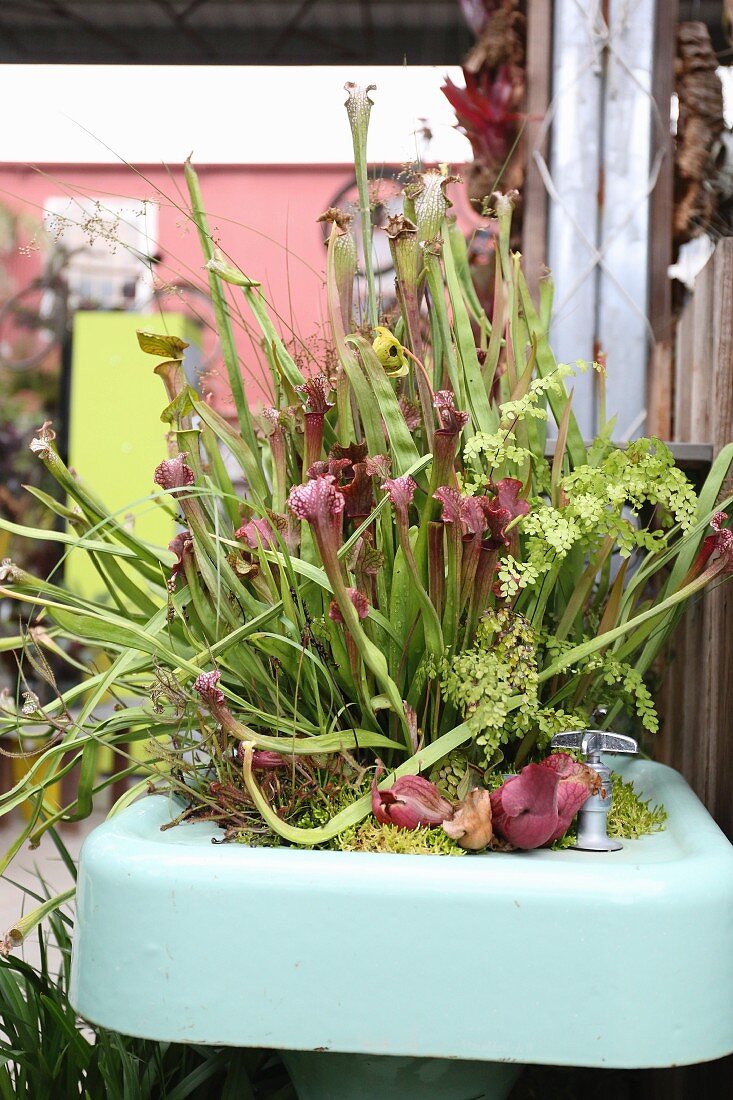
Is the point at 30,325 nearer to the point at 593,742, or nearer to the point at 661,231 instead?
the point at 661,231

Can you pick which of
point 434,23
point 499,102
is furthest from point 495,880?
point 434,23

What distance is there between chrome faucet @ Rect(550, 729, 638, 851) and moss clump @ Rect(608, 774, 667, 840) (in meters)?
0.01

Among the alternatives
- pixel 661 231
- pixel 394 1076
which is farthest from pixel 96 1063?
pixel 661 231

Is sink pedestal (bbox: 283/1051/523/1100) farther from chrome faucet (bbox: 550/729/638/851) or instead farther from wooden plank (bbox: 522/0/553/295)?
wooden plank (bbox: 522/0/553/295)

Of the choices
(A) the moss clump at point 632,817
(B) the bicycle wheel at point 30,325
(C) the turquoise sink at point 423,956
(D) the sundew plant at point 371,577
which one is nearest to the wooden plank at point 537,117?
(D) the sundew plant at point 371,577

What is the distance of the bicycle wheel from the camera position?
472 centimetres

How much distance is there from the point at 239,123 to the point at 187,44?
712 mm

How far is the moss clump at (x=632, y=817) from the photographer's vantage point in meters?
0.58

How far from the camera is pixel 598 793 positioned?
0.55m

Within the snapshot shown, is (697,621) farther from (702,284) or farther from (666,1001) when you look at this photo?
(666,1001)

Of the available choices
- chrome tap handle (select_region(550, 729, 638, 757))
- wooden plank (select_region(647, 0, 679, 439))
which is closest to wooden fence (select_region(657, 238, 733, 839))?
wooden plank (select_region(647, 0, 679, 439))

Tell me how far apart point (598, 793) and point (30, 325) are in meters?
5.02

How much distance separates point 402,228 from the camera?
0.60 m

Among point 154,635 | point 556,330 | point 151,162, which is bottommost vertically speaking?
point 154,635
